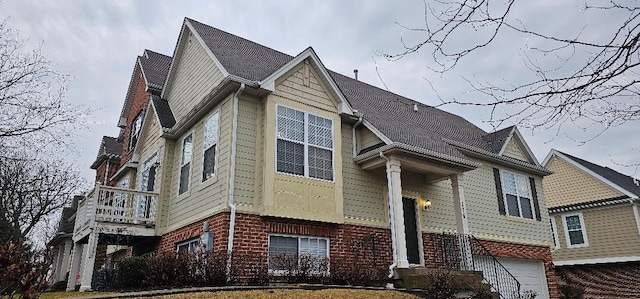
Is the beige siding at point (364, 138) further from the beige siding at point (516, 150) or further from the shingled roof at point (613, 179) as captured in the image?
the shingled roof at point (613, 179)

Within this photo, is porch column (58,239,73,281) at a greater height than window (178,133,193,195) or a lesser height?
lesser

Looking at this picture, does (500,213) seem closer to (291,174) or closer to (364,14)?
(291,174)

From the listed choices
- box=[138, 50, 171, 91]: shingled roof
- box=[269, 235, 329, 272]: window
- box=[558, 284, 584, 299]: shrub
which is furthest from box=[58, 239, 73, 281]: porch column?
box=[558, 284, 584, 299]: shrub

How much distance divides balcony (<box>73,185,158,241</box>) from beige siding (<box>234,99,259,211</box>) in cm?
394

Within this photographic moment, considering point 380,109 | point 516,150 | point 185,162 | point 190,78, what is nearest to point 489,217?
point 516,150

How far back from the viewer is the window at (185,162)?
1265 cm

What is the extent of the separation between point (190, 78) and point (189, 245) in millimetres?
5104

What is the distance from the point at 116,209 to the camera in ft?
42.3

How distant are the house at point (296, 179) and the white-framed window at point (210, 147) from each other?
0.05m

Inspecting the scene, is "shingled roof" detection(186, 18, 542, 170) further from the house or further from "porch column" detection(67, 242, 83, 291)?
"porch column" detection(67, 242, 83, 291)

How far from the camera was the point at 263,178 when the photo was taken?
34.4 ft

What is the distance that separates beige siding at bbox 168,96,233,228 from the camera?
1050cm

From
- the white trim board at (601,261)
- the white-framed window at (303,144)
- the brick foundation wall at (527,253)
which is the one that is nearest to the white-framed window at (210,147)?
the white-framed window at (303,144)

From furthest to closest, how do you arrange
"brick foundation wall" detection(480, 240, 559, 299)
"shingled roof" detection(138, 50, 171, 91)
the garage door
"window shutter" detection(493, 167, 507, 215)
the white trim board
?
1. the white trim board
2. "shingled roof" detection(138, 50, 171, 91)
3. "window shutter" detection(493, 167, 507, 215)
4. the garage door
5. "brick foundation wall" detection(480, 240, 559, 299)
